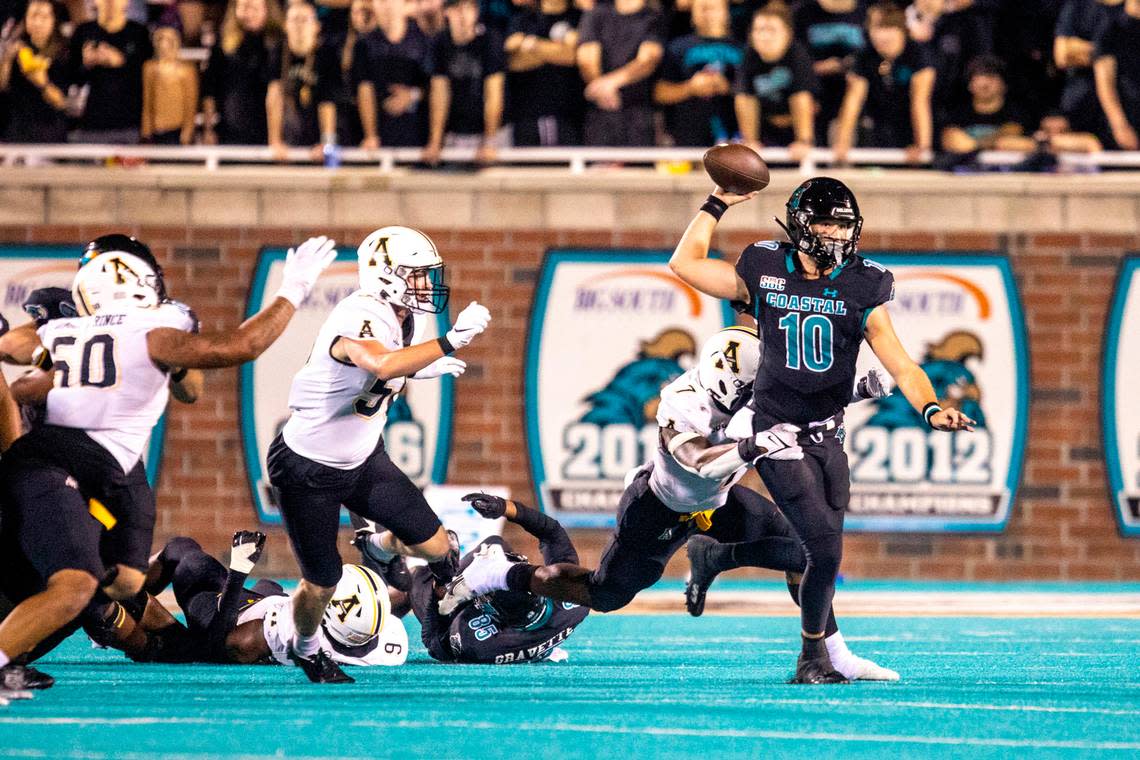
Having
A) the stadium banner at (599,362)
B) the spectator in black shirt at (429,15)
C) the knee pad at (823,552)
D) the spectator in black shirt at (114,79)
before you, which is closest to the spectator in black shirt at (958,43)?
the stadium banner at (599,362)

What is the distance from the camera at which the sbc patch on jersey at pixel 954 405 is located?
13164mm

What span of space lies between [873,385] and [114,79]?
8049mm

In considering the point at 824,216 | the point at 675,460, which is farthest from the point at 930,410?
the point at 675,460

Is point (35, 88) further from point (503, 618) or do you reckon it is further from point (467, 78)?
point (503, 618)

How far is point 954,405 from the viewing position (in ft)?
43.4

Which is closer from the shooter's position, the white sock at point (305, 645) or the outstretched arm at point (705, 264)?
the outstretched arm at point (705, 264)

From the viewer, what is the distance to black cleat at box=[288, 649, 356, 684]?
7.31 meters

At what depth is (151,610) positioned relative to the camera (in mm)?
8062

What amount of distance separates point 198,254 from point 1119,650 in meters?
7.52

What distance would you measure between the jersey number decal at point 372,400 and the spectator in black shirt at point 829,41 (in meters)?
6.68

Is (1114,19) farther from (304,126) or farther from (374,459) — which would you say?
(374,459)

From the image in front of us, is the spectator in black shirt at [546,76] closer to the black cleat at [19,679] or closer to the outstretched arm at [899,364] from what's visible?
the outstretched arm at [899,364]

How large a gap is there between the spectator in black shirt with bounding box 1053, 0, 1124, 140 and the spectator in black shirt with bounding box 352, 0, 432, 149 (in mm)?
4586

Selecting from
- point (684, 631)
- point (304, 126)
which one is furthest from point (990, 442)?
point (304, 126)
